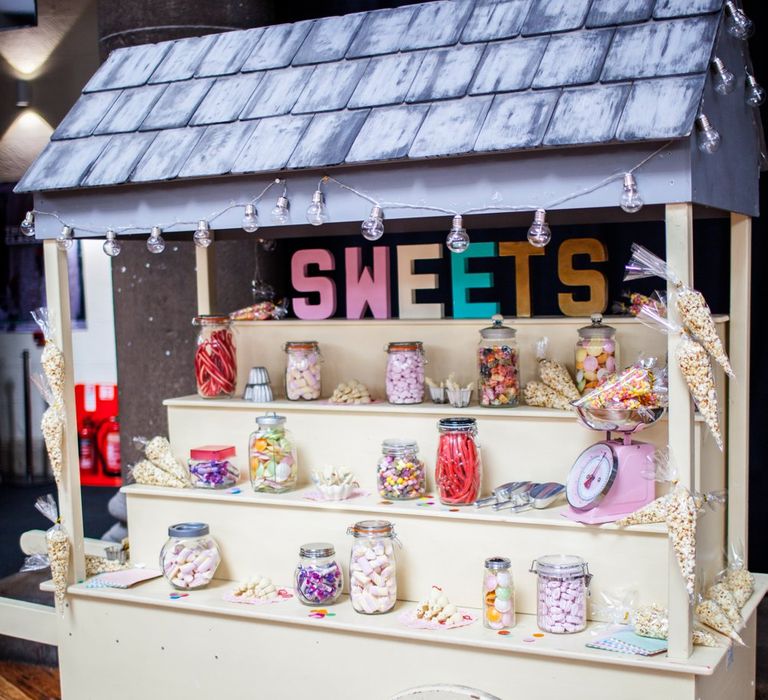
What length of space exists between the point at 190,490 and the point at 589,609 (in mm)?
1379

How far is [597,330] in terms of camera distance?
9.91ft

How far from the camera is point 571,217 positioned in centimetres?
311

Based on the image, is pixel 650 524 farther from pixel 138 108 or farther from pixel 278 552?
pixel 138 108

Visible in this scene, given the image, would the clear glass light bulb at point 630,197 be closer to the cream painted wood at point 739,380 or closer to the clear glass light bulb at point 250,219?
the cream painted wood at point 739,380

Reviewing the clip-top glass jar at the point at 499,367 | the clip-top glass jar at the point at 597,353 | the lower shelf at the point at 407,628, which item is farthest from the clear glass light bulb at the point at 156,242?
the clip-top glass jar at the point at 597,353

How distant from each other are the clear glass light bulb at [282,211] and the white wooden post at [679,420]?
103 cm

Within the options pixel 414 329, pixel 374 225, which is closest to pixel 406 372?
pixel 414 329

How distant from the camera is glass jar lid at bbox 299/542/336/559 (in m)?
3.08

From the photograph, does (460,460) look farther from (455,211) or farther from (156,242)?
(156,242)

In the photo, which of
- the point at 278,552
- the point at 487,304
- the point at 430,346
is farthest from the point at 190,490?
the point at 487,304

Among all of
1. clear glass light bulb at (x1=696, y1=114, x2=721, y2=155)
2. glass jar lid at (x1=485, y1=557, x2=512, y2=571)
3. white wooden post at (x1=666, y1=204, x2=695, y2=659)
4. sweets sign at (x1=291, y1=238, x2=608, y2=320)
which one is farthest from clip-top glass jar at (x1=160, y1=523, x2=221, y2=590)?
clear glass light bulb at (x1=696, y1=114, x2=721, y2=155)

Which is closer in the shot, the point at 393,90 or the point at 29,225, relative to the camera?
the point at 393,90

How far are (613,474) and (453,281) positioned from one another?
3.38 ft

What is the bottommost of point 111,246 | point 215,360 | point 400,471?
point 400,471
